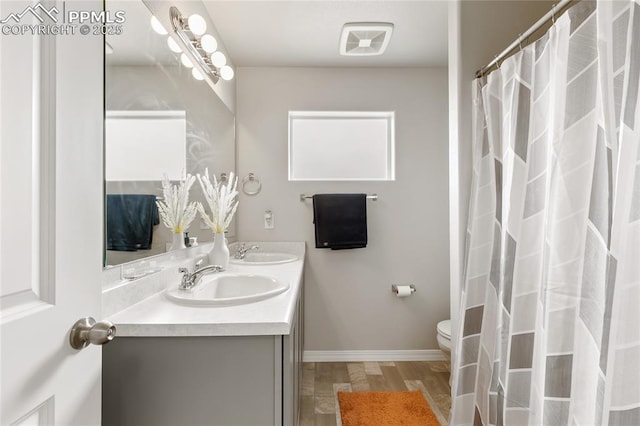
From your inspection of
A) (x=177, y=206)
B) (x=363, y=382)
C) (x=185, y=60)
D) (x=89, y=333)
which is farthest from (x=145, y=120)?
(x=363, y=382)

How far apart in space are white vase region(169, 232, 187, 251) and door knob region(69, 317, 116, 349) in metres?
0.91

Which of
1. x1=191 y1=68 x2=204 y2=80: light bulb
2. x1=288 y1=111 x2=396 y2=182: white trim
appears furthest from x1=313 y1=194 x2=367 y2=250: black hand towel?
x1=191 y1=68 x2=204 y2=80: light bulb

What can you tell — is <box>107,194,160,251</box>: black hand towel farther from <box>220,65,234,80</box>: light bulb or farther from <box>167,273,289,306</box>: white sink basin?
<box>220,65,234,80</box>: light bulb

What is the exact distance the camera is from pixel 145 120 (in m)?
1.30

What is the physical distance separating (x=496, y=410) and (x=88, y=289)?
4.72 ft

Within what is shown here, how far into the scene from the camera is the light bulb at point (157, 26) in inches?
53.6

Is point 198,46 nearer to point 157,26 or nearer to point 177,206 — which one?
point 157,26

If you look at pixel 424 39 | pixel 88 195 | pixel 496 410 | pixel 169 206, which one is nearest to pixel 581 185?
pixel 496 410

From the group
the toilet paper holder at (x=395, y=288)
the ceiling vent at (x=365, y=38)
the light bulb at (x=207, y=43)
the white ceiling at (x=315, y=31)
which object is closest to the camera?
the light bulb at (x=207, y=43)

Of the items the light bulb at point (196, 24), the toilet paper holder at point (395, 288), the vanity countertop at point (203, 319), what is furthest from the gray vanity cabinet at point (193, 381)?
the toilet paper holder at point (395, 288)

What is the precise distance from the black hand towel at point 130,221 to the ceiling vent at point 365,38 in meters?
1.52

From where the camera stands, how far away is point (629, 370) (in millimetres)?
734

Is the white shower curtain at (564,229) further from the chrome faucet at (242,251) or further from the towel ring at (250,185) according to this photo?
the towel ring at (250,185)

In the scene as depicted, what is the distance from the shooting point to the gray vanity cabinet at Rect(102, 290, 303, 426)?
0.92 meters
